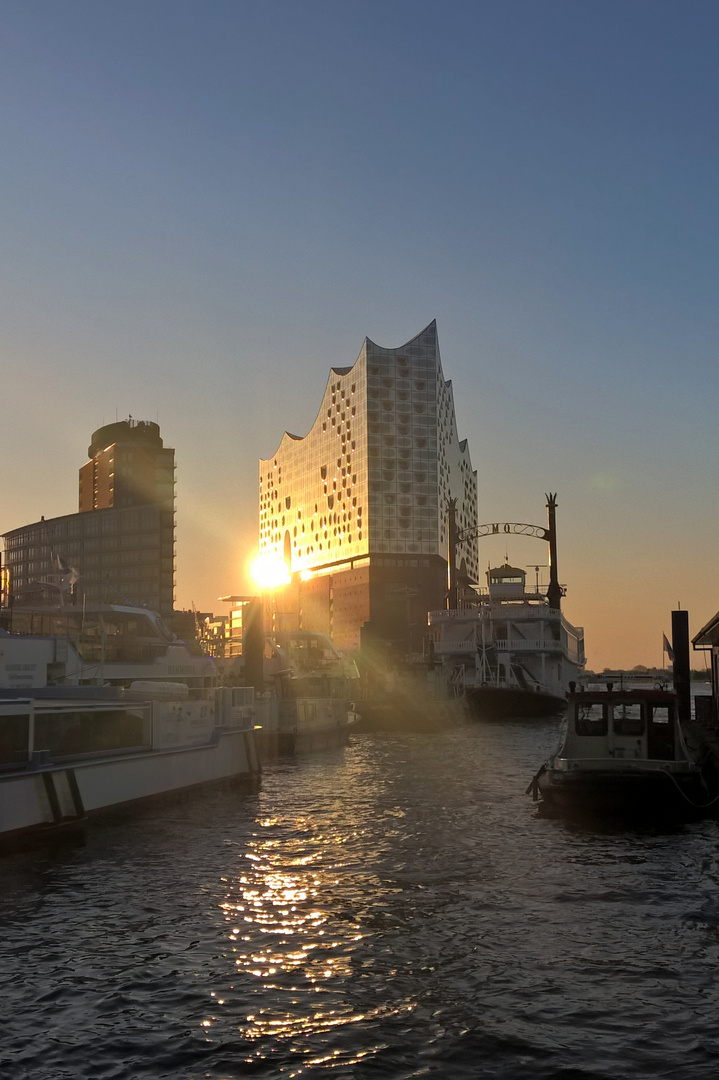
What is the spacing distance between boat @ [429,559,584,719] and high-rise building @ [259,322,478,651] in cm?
4674

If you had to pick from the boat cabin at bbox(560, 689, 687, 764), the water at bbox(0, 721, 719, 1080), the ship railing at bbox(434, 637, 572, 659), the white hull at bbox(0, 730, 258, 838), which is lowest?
the water at bbox(0, 721, 719, 1080)

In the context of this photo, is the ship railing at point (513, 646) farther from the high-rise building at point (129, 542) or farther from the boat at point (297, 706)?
the high-rise building at point (129, 542)

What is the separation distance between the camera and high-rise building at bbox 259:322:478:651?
6137 inches

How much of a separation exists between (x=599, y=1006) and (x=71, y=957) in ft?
24.2

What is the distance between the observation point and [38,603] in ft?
209

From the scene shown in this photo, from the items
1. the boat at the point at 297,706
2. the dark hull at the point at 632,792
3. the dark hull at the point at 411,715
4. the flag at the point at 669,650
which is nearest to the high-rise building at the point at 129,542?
the dark hull at the point at 411,715

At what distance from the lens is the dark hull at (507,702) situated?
78188mm

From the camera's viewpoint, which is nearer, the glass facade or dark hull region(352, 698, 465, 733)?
dark hull region(352, 698, 465, 733)

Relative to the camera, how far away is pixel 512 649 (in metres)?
91.4

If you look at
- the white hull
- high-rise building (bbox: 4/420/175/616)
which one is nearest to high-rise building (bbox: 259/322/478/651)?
high-rise building (bbox: 4/420/175/616)

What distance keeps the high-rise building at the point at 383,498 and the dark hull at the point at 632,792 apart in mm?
118630

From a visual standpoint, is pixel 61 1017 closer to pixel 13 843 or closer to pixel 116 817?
pixel 13 843

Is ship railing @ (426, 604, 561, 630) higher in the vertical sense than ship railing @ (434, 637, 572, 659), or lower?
higher

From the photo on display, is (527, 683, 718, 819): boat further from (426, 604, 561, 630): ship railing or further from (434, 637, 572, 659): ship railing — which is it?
(426, 604, 561, 630): ship railing
